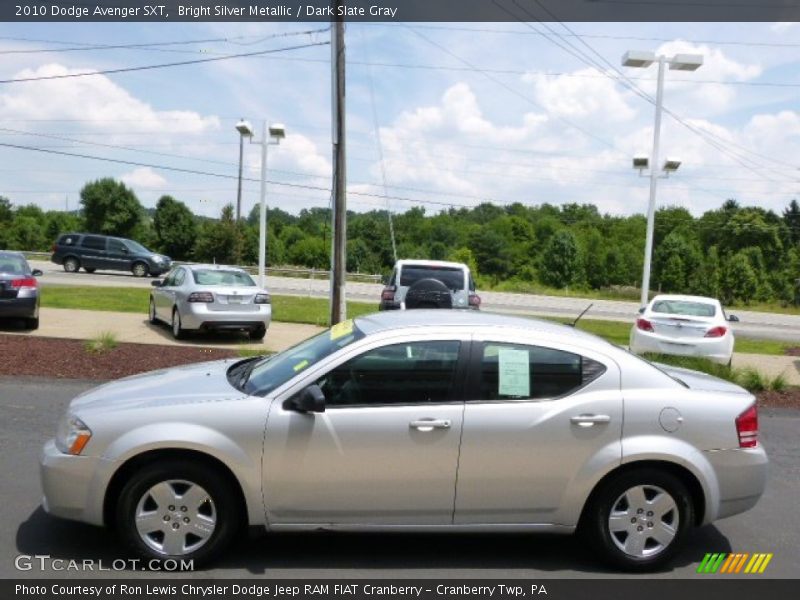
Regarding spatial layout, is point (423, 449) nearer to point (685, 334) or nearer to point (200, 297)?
point (200, 297)

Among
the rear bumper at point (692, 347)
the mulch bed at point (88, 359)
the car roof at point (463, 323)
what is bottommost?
the mulch bed at point (88, 359)

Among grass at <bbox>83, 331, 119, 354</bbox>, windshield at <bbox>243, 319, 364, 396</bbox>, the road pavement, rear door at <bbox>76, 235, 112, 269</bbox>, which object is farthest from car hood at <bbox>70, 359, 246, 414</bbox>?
rear door at <bbox>76, 235, 112, 269</bbox>

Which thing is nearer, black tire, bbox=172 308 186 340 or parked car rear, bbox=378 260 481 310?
parked car rear, bbox=378 260 481 310

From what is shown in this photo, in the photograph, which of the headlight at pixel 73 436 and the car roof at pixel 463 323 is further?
the car roof at pixel 463 323

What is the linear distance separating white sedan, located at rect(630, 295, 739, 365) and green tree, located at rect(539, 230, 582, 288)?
66223mm

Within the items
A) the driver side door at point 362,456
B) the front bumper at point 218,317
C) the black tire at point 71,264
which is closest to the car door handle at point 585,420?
the driver side door at point 362,456

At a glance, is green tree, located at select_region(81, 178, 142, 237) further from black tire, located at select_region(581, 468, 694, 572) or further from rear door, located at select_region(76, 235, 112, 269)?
black tire, located at select_region(581, 468, 694, 572)

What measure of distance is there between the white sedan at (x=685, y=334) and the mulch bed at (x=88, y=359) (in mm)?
2133

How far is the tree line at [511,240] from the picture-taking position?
70.2 m

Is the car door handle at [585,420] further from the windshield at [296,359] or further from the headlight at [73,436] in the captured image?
the headlight at [73,436]

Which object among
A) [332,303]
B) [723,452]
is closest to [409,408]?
[723,452]

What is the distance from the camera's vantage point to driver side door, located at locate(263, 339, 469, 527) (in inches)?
177
